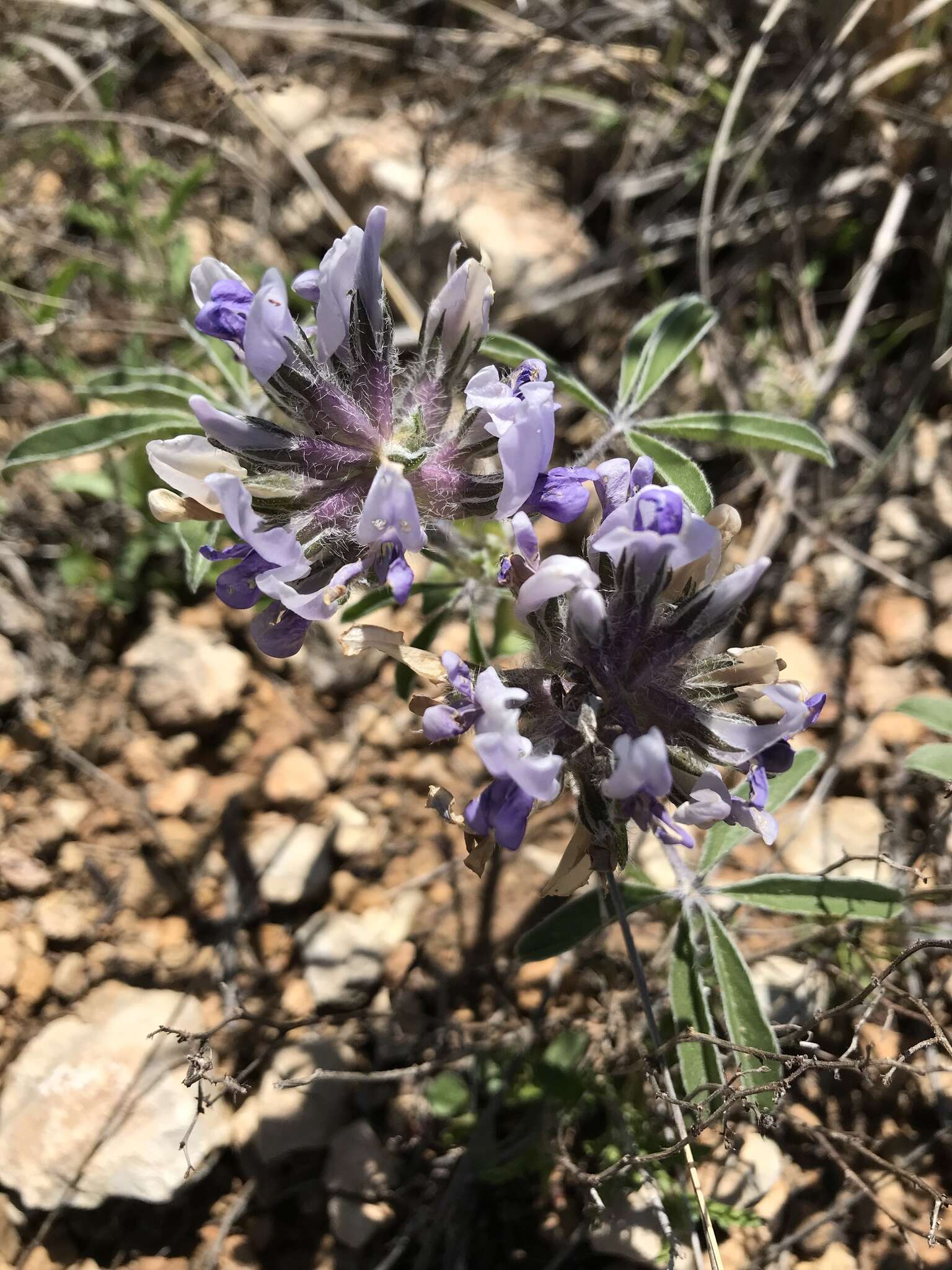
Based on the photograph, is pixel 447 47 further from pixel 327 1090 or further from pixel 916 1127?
pixel 916 1127

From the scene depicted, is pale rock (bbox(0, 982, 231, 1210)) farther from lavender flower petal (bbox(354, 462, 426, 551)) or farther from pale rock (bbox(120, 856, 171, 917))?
lavender flower petal (bbox(354, 462, 426, 551))

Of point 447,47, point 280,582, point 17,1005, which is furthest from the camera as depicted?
point 447,47

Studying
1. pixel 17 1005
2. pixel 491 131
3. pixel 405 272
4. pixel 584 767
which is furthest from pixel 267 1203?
pixel 491 131

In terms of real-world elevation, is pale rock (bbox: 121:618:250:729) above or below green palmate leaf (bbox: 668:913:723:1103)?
above

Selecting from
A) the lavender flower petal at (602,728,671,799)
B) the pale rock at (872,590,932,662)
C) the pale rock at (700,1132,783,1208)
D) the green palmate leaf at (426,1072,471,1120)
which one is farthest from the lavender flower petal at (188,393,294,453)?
the pale rock at (872,590,932,662)

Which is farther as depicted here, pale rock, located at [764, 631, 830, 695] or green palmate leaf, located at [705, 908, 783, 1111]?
pale rock, located at [764, 631, 830, 695]

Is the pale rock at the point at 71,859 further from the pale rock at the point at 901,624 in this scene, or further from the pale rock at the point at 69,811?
the pale rock at the point at 901,624
